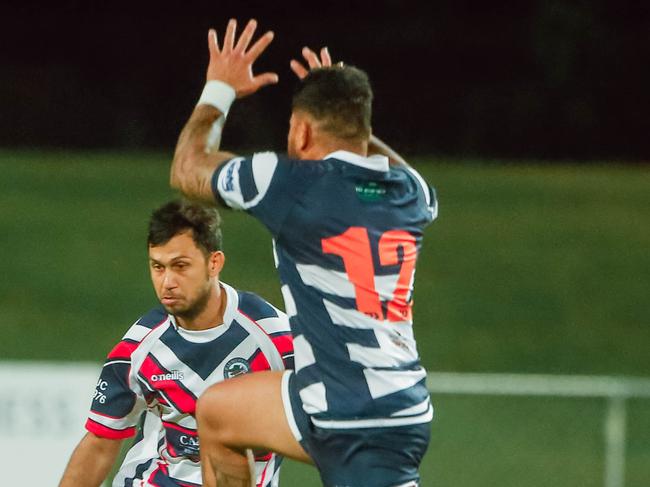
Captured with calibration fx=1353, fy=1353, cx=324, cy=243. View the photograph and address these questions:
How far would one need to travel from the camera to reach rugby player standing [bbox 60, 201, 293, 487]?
5.34 meters

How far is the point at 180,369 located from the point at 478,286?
42.7ft

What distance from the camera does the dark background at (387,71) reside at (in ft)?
102

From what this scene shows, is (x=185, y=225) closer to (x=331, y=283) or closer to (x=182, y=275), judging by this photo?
(x=182, y=275)

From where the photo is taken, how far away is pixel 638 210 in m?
22.3

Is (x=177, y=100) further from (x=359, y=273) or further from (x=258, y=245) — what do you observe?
(x=359, y=273)

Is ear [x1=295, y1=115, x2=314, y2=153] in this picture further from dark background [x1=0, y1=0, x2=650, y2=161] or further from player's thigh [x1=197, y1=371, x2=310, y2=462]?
dark background [x1=0, y1=0, x2=650, y2=161]

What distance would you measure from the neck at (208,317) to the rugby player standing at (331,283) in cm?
84

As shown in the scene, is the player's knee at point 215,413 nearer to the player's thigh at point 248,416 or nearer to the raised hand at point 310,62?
the player's thigh at point 248,416

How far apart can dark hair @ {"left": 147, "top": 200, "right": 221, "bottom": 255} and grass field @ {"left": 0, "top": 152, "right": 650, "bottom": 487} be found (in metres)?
4.23

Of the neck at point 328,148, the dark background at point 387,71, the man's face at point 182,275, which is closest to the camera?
the neck at point 328,148

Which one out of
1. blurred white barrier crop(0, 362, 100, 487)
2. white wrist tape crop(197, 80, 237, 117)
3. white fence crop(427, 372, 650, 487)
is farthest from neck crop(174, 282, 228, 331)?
white fence crop(427, 372, 650, 487)

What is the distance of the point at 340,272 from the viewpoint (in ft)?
14.5

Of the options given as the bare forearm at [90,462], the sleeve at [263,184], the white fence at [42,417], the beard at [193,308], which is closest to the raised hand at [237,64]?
the sleeve at [263,184]

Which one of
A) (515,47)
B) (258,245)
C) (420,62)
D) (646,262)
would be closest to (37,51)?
(420,62)
